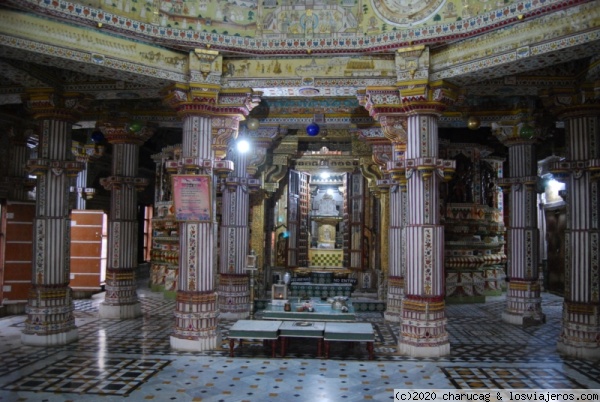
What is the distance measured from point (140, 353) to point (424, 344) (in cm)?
508

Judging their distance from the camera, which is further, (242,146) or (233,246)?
(233,246)

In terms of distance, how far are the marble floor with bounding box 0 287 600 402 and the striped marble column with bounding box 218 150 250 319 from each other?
236 cm

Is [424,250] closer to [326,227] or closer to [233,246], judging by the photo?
[233,246]

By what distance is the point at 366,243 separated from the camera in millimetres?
17453

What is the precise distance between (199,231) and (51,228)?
3.03m

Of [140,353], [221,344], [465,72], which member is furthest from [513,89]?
[140,353]

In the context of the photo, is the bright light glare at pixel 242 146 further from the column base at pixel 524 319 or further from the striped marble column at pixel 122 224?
the column base at pixel 524 319

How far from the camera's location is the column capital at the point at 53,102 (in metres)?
9.95

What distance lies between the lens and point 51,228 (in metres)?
10.0

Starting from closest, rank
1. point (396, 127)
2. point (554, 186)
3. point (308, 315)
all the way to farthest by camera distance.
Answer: point (396, 127)
point (308, 315)
point (554, 186)

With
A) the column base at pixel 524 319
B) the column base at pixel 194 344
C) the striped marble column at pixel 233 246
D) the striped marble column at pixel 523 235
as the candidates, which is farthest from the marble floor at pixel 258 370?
the striped marble column at pixel 233 246

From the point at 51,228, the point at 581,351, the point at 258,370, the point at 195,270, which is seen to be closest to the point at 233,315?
the point at 195,270

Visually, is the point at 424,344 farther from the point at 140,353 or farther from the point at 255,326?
the point at 140,353

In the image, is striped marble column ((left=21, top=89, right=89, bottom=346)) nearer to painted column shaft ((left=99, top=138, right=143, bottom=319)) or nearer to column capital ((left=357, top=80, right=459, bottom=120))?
painted column shaft ((left=99, top=138, right=143, bottom=319))
